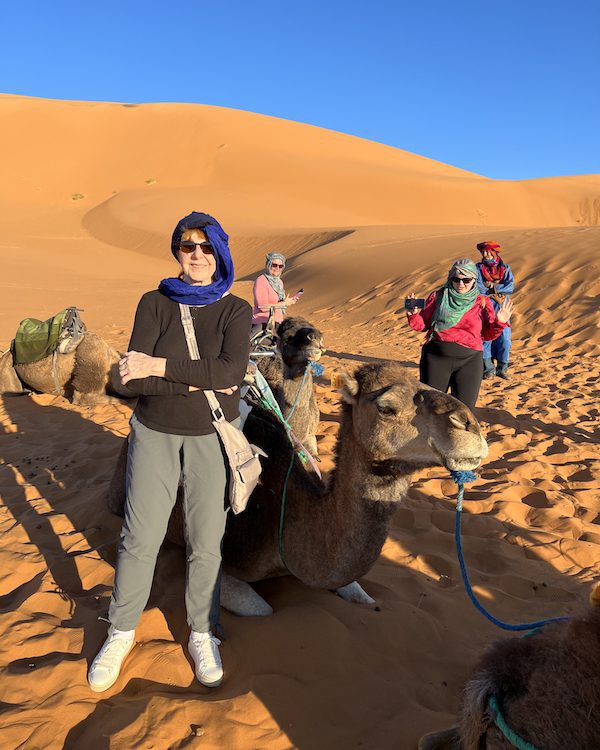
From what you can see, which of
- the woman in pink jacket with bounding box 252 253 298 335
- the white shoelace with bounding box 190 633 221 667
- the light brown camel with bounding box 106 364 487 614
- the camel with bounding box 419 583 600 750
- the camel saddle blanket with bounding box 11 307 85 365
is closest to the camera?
the camel with bounding box 419 583 600 750

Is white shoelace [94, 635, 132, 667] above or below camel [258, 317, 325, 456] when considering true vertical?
below

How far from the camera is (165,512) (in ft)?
9.55

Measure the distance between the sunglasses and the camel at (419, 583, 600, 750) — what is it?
85.2 inches

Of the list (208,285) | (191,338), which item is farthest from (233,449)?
(208,285)

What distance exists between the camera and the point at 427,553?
14.1 feet

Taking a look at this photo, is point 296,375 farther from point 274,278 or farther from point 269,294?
point 274,278

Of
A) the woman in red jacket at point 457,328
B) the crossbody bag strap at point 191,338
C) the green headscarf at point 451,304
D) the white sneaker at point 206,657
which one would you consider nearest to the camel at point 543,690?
the white sneaker at point 206,657

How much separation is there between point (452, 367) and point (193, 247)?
325cm

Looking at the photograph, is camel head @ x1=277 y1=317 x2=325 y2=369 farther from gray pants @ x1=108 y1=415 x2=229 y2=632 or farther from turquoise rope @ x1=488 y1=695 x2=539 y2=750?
turquoise rope @ x1=488 y1=695 x2=539 y2=750

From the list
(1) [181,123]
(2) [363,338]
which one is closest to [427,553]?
(2) [363,338]

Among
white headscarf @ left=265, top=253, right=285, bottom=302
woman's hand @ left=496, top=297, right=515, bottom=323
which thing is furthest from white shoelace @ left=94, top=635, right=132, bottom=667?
white headscarf @ left=265, top=253, right=285, bottom=302

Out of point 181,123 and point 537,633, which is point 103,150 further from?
point 537,633

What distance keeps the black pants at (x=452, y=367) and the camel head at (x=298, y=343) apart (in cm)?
109

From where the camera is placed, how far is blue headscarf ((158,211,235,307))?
8.89 ft
